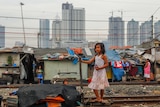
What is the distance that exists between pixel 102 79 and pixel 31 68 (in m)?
19.4

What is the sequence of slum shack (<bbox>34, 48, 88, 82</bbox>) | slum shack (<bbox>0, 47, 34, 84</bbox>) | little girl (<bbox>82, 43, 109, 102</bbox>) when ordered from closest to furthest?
little girl (<bbox>82, 43, 109, 102</bbox>) → slum shack (<bbox>0, 47, 34, 84</bbox>) → slum shack (<bbox>34, 48, 88, 82</bbox>)

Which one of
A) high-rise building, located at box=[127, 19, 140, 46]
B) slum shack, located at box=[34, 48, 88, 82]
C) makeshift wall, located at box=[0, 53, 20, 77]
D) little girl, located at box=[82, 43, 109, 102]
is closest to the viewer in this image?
little girl, located at box=[82, 43, 109, 102]

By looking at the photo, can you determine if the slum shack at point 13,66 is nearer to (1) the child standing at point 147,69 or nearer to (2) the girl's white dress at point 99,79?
(1) the child standing at point 147,69

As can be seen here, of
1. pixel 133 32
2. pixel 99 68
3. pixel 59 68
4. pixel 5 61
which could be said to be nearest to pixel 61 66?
pixel 59 68

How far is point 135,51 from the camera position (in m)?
27.0

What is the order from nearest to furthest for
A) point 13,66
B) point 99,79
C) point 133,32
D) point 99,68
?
1. point 99,68
2. point 99,79
3. point 13,66
4. point 133,32

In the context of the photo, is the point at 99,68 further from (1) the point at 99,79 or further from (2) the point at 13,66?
(2) the point at 13,66

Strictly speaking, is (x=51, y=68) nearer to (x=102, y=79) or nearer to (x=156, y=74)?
(x=156, y=74)

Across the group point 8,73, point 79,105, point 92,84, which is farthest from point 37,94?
point 8,73

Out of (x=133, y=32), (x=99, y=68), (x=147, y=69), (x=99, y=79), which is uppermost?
(x=133, y=32)

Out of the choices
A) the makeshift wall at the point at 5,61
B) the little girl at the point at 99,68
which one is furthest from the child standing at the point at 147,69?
the little girl at the point at 99,68

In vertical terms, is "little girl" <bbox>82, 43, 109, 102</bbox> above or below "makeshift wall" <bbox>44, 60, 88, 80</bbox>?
above

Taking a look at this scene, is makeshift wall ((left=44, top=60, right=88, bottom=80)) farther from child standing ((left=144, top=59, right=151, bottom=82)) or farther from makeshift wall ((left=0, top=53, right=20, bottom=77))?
child standing ((left=144, top=59, right=151, bottom=82))

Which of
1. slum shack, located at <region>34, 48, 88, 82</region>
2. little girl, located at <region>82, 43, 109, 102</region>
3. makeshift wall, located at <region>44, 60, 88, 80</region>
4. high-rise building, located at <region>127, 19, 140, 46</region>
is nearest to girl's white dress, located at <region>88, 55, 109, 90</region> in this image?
little girl, located at <region>82, 43, 109, 102</region>
